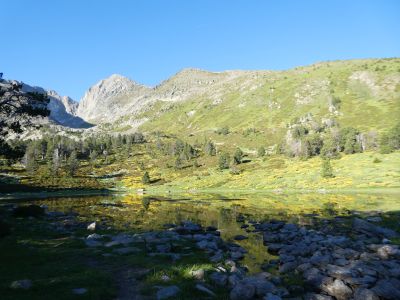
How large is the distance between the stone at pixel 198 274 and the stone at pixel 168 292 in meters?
2.17

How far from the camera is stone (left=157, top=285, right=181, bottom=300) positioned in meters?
13.5

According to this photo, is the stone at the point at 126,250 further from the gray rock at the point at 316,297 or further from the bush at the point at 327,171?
the bush at the point at 327,171

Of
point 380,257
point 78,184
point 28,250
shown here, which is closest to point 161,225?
point 28,250

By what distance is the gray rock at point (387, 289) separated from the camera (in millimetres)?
14203

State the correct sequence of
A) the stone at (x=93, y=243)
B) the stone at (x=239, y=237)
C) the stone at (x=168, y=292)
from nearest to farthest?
the stone at (x=168, y=292) → the stone at (x=93, y=243) → the stone at (x=239, y=237)

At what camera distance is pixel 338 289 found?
1524 centimetres

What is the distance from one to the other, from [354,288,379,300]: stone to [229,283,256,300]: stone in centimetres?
445

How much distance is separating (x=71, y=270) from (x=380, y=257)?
18958 millimetres

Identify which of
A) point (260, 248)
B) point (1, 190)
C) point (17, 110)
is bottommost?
point (260, 248)

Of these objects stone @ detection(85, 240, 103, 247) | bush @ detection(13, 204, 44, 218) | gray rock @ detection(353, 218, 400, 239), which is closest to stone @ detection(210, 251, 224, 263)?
stone @ detection(85, 240, 103, 247)

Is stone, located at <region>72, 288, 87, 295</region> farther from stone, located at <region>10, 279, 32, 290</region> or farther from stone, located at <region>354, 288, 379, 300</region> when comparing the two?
stone, located at <region>354, 288, 379, 300</region>

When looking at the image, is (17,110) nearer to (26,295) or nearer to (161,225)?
(161,225)

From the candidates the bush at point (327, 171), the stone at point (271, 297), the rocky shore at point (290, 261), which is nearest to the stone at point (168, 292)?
the rocky shore at point (290, 261)

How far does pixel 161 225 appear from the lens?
3888 cm
